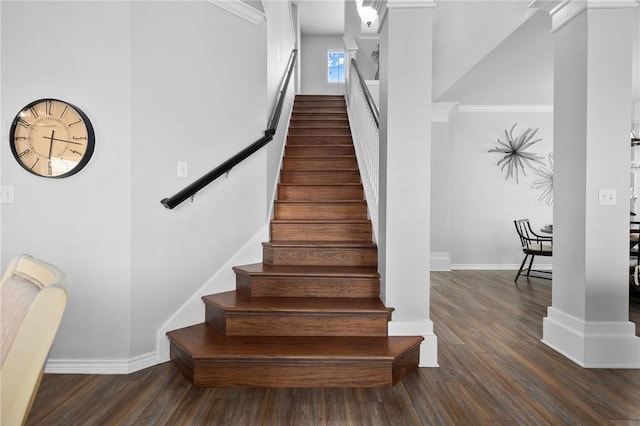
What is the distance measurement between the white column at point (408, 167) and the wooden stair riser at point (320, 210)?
113cm

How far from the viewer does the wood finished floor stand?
192 centimetres

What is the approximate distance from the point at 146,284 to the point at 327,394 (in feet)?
4.56

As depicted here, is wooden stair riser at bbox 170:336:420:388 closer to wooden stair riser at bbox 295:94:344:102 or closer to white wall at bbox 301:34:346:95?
wooden stair riser at bbox 295:94:344:102

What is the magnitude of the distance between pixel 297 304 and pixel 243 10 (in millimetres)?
2426

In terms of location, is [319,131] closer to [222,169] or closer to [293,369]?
[222,169]

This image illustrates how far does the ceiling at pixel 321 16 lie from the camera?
24.7 ft

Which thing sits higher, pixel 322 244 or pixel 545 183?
pixel 545 183

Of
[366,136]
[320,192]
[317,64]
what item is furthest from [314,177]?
[317,64]

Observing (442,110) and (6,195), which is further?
(442,110)

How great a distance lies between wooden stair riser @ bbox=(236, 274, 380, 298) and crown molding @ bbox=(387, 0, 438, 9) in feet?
6.21

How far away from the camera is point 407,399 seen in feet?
6.93

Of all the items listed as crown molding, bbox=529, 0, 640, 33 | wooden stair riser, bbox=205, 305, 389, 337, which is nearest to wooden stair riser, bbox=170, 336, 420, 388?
wooden stair riser, bbox=205, 305, 389, 337

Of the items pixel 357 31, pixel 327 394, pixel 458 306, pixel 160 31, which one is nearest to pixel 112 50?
pixel 160 31

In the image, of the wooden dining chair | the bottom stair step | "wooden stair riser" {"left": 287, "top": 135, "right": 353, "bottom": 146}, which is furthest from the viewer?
the wooden dining chair
